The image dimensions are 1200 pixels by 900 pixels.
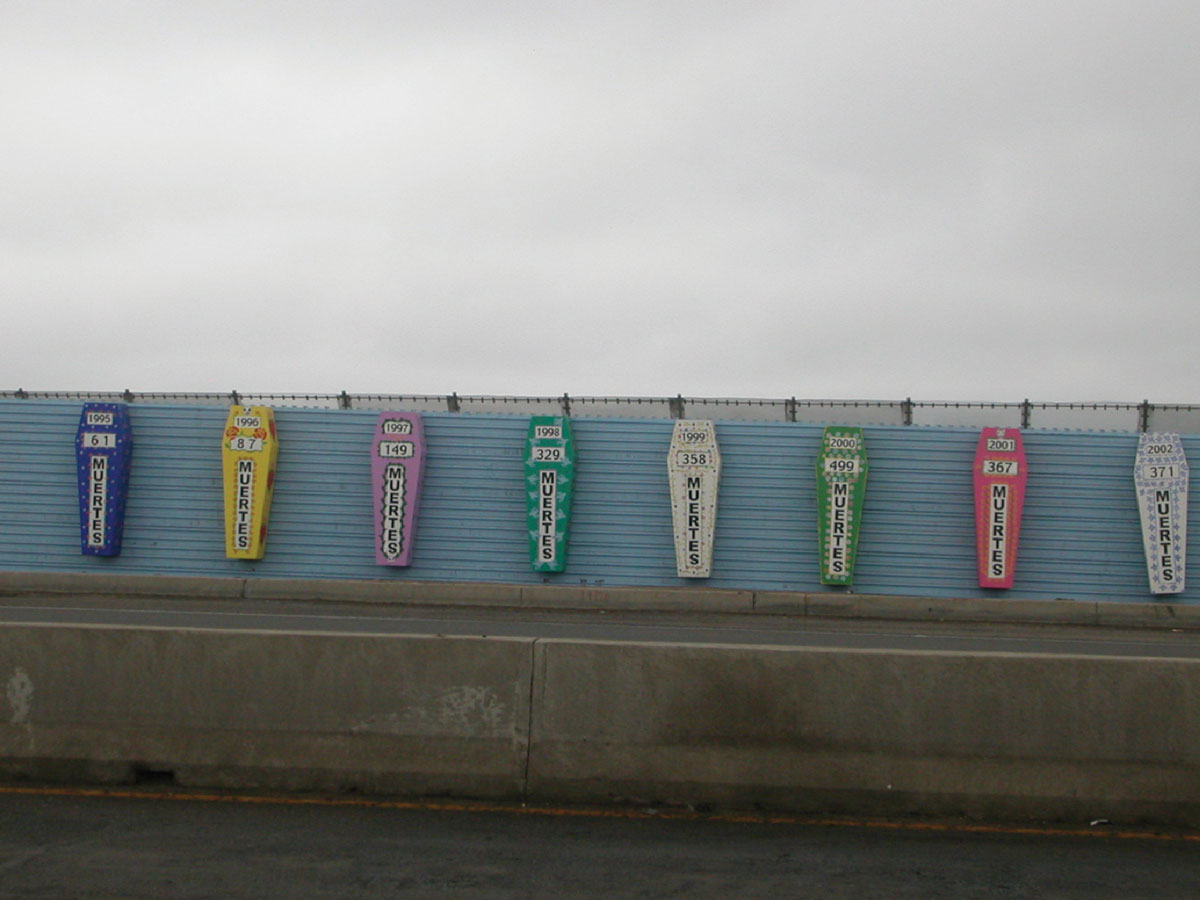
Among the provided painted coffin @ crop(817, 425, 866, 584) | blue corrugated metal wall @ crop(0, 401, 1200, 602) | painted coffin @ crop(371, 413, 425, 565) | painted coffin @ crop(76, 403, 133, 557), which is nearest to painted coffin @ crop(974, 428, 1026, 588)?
blue corrugated metal wall @ crop(0, 401, 1200, 602)

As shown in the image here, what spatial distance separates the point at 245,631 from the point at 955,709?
412cm

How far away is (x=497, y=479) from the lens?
22.9 metres

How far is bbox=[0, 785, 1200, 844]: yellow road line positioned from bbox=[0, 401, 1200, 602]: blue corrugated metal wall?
16.0 meters

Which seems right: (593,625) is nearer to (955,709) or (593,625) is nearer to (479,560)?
(479,560)

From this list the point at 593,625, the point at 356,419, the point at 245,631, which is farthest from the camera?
the point at 356,419

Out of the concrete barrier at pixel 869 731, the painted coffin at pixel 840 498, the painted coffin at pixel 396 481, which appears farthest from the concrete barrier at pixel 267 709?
the painted coffin at pixel 840 498

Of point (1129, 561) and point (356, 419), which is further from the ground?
point (356, 419)

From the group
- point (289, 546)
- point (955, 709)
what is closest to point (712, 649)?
point (955, 709)

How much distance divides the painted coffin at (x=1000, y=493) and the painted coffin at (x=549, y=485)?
7591 mm

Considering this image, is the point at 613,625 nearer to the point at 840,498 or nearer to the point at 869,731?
the point at 840,498

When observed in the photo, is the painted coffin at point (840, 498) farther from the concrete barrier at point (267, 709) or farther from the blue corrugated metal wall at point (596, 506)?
the concrete barrier at point (267, 709)

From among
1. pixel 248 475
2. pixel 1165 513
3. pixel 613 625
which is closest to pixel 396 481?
pixel 248 475

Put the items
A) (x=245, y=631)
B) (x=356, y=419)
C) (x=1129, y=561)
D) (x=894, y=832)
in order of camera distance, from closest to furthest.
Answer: (x=894, y=832) → (x=245, y=631) → (x=1129, y=561) → (x=356, y=419)

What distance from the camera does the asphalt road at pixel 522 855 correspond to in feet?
17.1
